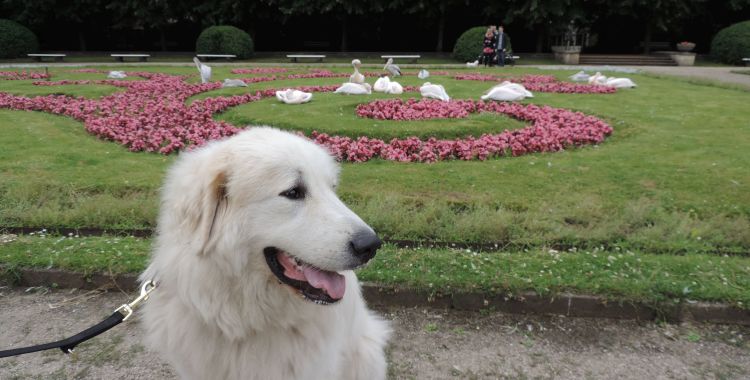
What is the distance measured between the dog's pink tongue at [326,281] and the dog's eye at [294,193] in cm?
37

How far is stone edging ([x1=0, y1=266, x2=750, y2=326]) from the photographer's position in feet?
12.4

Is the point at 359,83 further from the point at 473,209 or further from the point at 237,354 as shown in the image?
the point at 237,354

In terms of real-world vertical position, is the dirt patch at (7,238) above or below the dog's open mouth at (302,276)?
below

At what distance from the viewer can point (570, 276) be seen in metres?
4.08

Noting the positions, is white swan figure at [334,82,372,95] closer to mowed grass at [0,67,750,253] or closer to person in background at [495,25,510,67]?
mowed grass at [0,67,750,253]

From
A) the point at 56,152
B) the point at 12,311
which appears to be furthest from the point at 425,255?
the point at 56,152

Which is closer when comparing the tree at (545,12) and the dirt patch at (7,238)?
the dirt patch at (7,238)

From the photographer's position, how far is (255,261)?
2340mm

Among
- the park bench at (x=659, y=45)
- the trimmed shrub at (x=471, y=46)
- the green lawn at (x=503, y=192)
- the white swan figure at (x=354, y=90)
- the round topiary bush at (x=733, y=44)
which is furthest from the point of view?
the park bench at (x=659, y=45)

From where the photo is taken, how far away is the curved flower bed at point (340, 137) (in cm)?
823

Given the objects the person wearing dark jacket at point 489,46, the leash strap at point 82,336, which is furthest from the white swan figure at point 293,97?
the person wearing dark jacket at point 489,46

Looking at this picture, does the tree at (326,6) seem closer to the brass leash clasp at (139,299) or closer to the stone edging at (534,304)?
the stone edging at (534,304)

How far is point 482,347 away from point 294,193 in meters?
2.08

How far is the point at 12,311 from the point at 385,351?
3.17 metres
